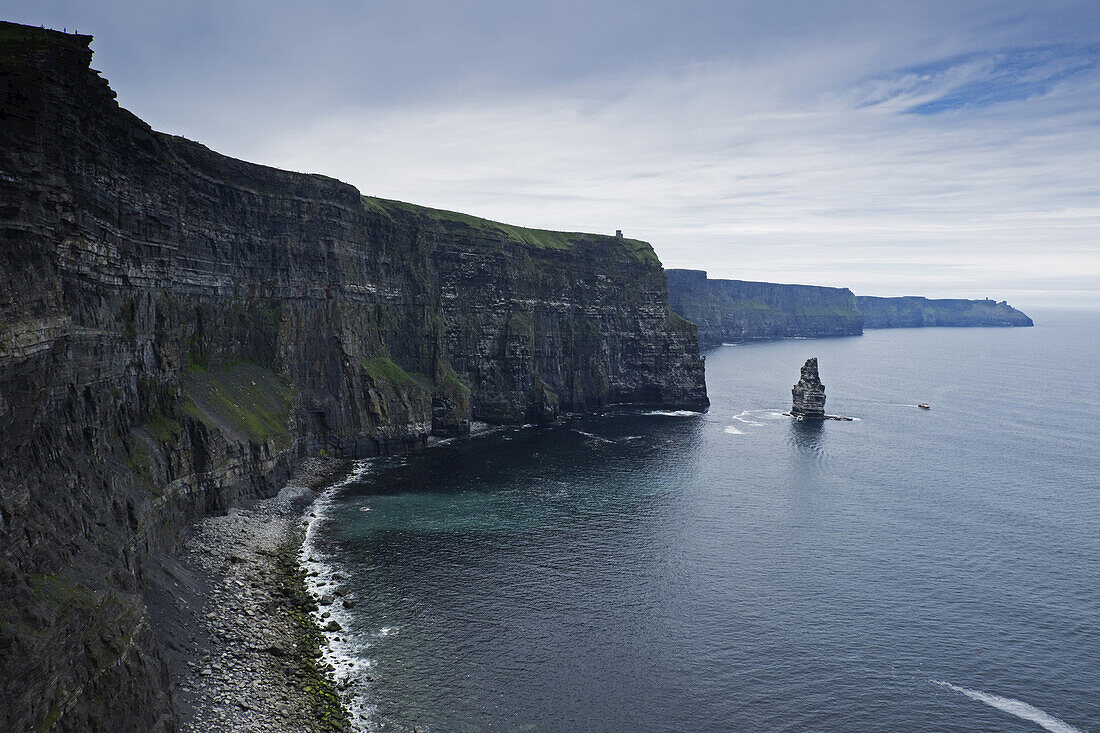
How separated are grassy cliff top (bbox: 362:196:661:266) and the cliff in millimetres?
825

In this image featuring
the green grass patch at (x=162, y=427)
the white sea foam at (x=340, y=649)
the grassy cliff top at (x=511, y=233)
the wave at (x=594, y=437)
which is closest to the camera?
the white sea foam at (x=340, y=649)

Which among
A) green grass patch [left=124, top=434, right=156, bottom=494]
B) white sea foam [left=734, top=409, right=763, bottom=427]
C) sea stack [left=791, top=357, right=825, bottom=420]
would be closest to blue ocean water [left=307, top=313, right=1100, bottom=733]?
green grass patch [left=124, top=434, right=156, bottom=494]

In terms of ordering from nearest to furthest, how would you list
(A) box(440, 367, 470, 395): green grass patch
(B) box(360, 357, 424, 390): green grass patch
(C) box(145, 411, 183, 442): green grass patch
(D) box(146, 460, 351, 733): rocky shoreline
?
(D) box(146, 460, 351, 733): rocky shoreline
(C) box(145, 411, 183, 442): green grass patch
(B) box(360, 357, 424, 390): green grass patch
(A) box(440, 367, 470, 395): green grass patch

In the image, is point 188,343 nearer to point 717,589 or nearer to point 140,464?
point 140,464

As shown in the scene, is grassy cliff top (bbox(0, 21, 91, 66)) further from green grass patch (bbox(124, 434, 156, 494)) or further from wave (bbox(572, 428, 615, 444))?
wave (bbox(572, 428, 615, 444))

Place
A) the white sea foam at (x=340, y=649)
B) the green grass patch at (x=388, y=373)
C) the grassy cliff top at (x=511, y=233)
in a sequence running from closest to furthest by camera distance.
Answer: the white sea foam at (x=340, y=649), the green grass patch at (x=388, y=373), the grassy cliff top at (x=511, y=233)

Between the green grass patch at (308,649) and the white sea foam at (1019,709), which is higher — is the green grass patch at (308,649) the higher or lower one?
the higher one

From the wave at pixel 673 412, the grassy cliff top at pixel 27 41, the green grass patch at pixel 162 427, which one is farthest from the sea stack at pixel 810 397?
the grassy cliff top at pixel 27 41

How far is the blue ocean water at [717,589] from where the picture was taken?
4644cm

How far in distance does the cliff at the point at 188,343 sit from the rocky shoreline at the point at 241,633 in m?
3.17

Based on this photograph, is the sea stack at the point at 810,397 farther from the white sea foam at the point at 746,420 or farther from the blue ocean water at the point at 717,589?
the blue ocean water at the point at 717,589

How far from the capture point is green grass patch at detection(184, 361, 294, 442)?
76.4 meters

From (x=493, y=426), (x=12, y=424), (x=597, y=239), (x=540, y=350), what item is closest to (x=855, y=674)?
(x=12, y=424)

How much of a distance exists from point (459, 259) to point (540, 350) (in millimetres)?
26202
